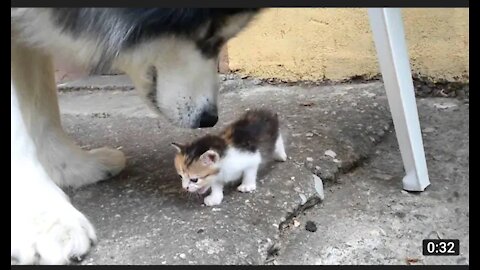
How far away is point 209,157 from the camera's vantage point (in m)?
1.29

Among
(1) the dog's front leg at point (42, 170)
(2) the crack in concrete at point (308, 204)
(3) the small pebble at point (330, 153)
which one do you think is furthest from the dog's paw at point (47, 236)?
(3) the small pebble at point (330, 153)

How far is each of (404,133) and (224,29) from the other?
0.45 meters

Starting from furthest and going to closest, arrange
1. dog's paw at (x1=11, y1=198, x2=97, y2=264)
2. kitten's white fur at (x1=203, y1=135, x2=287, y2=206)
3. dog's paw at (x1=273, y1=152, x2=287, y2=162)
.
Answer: dog's paw at (x1=273, y1=152, x2=287, y2=162) → kitten's white fur at (x1=203, y1=135, x2=287, y2=206) → dog's paw at (x1=11, y1=198, x2=97, y2=264)

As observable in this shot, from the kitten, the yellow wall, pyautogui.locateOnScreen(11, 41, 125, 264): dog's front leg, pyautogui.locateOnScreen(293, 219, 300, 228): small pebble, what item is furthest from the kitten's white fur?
the yellow wall

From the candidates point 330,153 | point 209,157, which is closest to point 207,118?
point 209,157

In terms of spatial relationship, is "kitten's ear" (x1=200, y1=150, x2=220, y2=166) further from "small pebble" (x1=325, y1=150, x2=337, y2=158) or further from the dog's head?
"small pebble" (x1=325, y1=150, x2=337, y2=158)

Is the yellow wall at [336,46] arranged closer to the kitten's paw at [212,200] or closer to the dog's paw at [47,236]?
the kitten's paw at [212,200]

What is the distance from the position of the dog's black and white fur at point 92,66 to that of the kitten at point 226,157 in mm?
57

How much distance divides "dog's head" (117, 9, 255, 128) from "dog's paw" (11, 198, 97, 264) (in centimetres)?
26

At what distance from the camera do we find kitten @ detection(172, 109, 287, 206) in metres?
1.29

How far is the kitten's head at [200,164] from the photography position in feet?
4.21

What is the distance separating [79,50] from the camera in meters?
1.20
